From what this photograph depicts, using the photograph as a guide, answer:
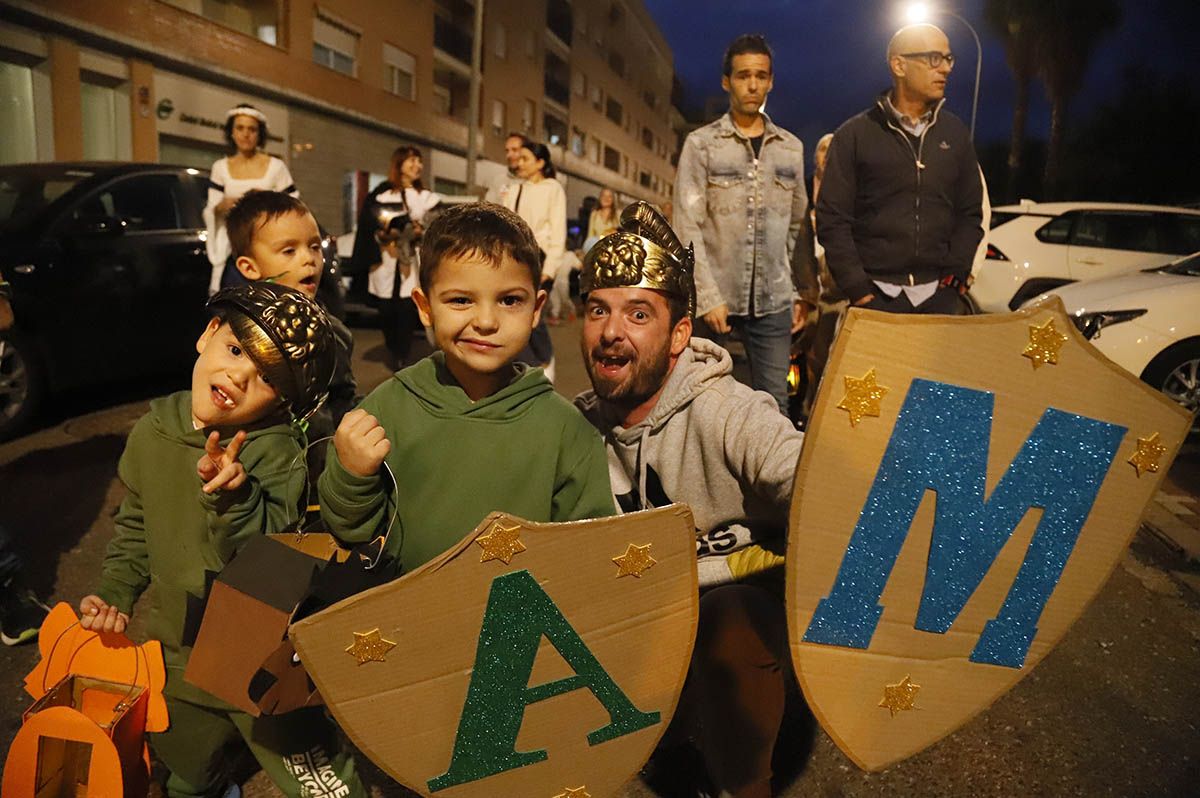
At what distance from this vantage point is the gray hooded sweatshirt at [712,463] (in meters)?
1.91

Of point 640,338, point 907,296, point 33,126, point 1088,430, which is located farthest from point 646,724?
point 33,126

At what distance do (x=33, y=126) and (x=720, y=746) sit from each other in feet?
49.9

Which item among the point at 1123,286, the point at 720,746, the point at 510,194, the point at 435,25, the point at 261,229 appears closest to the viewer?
the point at 720,746

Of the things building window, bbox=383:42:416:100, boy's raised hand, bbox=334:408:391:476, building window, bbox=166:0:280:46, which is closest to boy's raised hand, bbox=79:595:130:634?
boy's raised hand, bbox=334:408:391:476

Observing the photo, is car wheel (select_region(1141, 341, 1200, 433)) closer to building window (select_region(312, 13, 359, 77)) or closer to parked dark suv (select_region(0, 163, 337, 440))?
parked dark suv (select_region(0, 163, 337, 440))

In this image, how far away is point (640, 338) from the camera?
1944 millimetres

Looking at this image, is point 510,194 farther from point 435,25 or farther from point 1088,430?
point 435,25

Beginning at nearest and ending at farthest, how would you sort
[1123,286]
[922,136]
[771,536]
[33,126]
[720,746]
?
[720,746] < [771,536] < [922,136] < [1123,286] < [33,126]

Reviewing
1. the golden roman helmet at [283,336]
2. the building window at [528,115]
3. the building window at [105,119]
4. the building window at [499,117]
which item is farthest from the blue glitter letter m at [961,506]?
the building window at [528,115]

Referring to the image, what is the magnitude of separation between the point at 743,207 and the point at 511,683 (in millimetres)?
2912

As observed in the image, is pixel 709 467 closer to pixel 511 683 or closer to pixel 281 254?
pixel 511 683

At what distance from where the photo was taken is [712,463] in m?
1.95

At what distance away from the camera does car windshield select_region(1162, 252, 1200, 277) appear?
6375mm

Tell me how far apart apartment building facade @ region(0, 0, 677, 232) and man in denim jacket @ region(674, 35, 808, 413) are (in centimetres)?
1285
